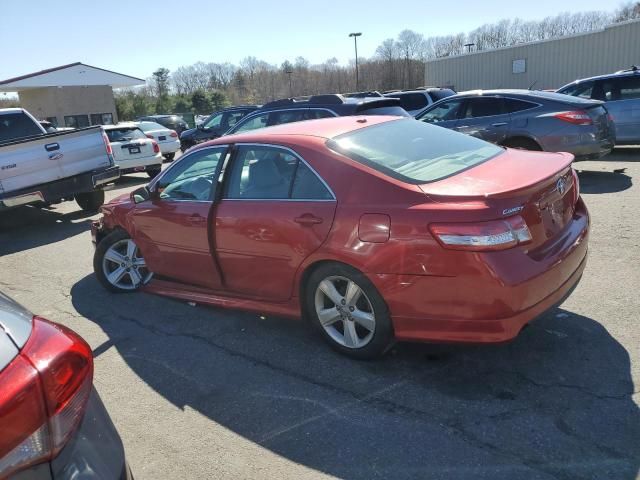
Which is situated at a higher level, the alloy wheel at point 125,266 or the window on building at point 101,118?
the window on building at point 101,118

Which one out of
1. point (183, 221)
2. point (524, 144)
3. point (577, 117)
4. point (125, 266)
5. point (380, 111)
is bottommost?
point (125, 266)

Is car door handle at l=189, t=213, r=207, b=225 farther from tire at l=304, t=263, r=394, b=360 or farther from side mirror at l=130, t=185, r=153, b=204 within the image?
tire at l=304, t=263, r=394, b=360

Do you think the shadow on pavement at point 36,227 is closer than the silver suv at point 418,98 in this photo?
Yes

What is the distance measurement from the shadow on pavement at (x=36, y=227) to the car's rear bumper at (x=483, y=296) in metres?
6.72

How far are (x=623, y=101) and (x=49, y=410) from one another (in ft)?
38.7

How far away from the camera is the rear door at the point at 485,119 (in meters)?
8.90

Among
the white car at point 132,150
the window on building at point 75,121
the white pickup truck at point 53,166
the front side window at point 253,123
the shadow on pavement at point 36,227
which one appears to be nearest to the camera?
the white pickup truck at point 53,166

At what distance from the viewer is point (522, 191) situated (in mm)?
3041

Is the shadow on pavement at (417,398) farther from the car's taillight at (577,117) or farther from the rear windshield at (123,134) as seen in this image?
the rear windshield at (123,134)

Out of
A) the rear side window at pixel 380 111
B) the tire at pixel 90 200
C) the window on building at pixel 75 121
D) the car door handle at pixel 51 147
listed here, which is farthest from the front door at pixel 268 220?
the window on building at pixel 75 121

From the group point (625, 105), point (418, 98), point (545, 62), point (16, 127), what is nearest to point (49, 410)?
point (16, 127)

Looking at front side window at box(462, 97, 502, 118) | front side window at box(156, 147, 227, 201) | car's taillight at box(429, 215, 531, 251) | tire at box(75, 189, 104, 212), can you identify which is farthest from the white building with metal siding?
car's taillight at box(429, 215, 531, 251)

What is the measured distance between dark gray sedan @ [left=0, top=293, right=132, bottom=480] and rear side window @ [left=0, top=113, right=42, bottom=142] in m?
9.80

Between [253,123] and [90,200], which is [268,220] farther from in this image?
[90,200]
